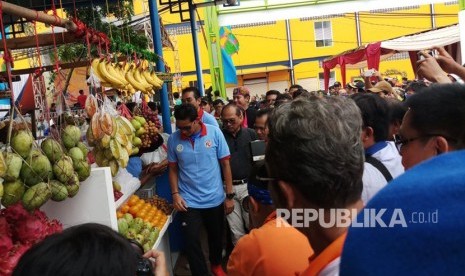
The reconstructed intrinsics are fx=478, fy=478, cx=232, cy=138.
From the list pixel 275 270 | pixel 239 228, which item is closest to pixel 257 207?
pixel 275 270

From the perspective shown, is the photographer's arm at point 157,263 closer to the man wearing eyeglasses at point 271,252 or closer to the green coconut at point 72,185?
the man wearing eyeglasses at point 271,252

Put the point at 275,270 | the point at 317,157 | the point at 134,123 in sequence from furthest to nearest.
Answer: the point at 134,123 < the point at 275,270 < the point at 317,157

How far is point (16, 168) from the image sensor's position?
2.11 meters

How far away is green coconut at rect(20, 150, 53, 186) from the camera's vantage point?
2.20 m

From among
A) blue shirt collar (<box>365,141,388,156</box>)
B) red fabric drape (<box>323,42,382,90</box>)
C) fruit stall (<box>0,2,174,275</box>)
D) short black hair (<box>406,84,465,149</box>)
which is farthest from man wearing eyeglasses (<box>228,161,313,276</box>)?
red fabric drape (<box>323,42,382,90</box>)

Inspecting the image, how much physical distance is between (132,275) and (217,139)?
3.46m

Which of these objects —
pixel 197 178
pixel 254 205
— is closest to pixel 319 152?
pixel 254 205

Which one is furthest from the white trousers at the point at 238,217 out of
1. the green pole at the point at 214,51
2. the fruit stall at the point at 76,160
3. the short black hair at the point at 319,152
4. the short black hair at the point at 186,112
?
the green pole at the point at 214,51

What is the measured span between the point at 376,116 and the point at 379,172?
435 mm

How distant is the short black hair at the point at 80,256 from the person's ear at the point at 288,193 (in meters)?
0.46

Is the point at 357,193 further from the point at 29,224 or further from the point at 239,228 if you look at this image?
the point at 239,228

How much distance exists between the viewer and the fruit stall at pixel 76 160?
2197 mm

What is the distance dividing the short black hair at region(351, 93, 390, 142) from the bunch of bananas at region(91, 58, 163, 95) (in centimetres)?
173

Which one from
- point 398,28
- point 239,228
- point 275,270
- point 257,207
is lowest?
point 239,228
